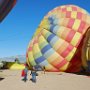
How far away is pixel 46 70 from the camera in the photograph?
22.0 m

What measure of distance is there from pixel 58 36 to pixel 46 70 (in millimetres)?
2848

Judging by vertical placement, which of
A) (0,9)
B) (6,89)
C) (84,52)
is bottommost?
(6,89)

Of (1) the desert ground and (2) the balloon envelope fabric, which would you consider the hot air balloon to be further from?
(2) the balloon envelope fabric

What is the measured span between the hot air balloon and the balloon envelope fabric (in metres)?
12.6

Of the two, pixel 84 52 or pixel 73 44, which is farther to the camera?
pixel 73 44

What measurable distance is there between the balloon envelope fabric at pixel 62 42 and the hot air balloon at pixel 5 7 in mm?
12555

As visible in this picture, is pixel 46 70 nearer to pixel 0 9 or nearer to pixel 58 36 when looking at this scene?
pixel 58 36

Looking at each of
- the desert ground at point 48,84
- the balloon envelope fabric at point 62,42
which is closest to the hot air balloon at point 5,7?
the desert ground at point 48,84

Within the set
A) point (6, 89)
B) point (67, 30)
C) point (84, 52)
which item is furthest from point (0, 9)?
point (67, 30)

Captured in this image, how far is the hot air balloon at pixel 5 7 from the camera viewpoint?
8297 mm

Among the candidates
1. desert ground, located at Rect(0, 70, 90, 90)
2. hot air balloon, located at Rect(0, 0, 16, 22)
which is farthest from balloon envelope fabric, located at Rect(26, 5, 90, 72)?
hot air balloon, located at Rect(0, 0, 16, 22)

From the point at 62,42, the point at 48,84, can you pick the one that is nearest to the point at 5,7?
the point at 48,84

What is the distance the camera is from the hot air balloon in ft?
27.2

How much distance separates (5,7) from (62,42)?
43.1 ft
